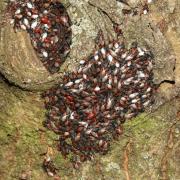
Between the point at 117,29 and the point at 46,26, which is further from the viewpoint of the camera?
the point at 117,29

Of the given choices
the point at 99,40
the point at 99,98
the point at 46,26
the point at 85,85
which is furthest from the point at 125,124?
the point at 46,26

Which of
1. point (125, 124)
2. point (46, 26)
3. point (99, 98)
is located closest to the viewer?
point (46, 26)

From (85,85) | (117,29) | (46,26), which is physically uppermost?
(46,26)

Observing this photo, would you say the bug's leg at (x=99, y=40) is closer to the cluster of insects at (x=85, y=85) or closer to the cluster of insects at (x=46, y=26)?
the cluster of insects at (x=85, y=85)

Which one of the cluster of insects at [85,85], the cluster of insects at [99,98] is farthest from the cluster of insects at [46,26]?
the cluster of insects at [99,98]

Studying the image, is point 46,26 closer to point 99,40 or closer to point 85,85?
point 99,40

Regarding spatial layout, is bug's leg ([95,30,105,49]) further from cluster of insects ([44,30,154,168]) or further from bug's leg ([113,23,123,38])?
bug's leg ([113,23,123,38])

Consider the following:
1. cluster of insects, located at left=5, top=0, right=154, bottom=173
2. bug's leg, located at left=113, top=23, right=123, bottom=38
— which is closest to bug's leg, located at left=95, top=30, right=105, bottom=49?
cluster of insects, located at left=5, top=0, right=154, bottom=173

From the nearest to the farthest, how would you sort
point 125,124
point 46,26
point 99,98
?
1. point 46,26
2. point 99,98
3. point 125,124
